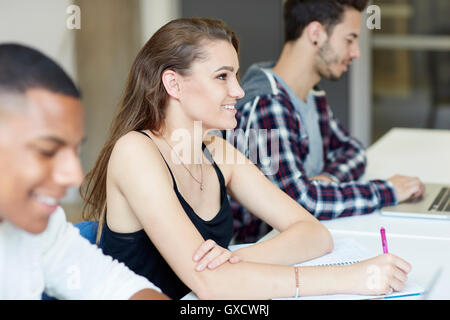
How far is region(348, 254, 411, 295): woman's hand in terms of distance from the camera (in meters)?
1.36

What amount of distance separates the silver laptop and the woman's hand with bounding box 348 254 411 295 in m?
0.53

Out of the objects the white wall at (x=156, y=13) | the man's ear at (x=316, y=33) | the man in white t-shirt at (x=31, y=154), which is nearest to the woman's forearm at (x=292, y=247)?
the man in white t-shirt at (x=31, y=154)

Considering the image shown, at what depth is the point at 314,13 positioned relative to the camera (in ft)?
7.45

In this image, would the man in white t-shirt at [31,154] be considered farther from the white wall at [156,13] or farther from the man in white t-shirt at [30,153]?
the white wall at [156,13]

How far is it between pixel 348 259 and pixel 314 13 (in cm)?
99

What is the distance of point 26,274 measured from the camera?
42.3 inches

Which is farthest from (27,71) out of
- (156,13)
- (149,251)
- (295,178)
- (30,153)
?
(156,13)

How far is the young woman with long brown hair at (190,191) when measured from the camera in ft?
4.49

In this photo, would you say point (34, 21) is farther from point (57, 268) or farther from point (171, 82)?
point (57, 268)

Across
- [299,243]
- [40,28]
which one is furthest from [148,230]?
[40,28]

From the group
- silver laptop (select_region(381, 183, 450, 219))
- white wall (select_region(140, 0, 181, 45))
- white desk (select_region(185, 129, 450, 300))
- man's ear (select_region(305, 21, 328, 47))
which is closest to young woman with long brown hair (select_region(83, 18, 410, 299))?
white desk (select_region(185, 129, 450, 300))

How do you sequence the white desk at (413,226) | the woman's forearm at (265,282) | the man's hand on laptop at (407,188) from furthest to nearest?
the man's hand on laptop at (407,188), the white desk at (413,226), the woman's forearm at (265,282)

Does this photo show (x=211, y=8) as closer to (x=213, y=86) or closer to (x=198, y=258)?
(x=213, y=86)
